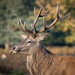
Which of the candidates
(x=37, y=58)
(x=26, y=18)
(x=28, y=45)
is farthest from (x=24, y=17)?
(x=37, y=58)

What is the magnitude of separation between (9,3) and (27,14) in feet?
8.23

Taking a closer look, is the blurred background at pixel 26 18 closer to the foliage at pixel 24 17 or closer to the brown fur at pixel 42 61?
the foliage at pixel 24 17

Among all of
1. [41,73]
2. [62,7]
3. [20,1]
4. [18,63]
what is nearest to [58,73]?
[41,73]

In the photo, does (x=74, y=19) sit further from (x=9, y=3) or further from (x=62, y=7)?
(x=9, y=3)

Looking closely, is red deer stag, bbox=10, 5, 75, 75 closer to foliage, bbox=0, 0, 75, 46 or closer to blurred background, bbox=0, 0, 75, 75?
blurred background, bbox=0, 0, 75, 75

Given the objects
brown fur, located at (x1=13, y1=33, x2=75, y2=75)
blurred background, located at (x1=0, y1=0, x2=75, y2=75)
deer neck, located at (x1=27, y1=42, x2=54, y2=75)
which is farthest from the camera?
blurred background, located at (x1=0, y1=0, x2=75, y2=75)

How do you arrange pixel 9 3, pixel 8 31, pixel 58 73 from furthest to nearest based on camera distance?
pixel 9 3 < pixel 8 31 < pixel 58 73

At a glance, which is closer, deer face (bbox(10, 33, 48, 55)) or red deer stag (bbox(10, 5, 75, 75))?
red deer stag (bbox(10, 5, 75, 75))

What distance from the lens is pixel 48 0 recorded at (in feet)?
62.5

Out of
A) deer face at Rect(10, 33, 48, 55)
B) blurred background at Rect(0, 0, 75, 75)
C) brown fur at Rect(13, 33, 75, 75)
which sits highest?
deer face at Rect(10, 33, 48, 55)

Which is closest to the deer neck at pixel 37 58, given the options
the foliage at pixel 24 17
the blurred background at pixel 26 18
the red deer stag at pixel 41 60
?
the red deer stag at pixel 41 60

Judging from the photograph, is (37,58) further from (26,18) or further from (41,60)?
(26,18)

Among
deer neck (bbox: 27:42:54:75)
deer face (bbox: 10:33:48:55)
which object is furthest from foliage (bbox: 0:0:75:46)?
deer neck (bbox: 27:42:54:75)

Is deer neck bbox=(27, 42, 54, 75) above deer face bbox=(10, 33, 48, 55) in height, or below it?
below
